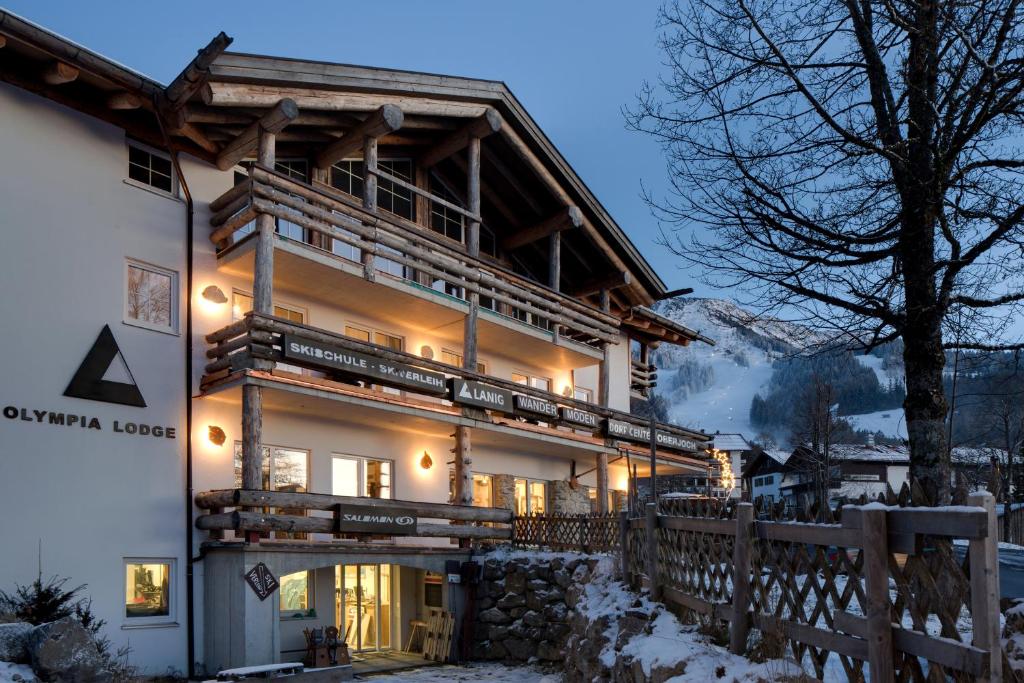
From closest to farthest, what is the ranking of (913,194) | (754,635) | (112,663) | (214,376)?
(754,635), (913,194), (112,663), (214,376)

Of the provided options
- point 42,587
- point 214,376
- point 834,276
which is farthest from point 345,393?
point 834,276

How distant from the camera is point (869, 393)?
16112 centimetres

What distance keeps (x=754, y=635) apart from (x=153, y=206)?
13972 millimetres

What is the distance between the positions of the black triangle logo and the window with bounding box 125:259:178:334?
2.13ft

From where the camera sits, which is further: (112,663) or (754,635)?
(112,663)

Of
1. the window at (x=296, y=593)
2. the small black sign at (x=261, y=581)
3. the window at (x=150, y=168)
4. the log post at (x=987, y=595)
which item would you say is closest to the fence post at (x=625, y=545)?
the small black sign at (x=261, y=581)

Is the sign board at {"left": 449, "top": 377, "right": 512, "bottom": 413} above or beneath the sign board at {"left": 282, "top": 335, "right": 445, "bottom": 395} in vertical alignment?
beneath

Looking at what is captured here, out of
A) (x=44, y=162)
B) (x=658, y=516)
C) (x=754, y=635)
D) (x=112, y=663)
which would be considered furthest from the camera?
(x=44, y=162)

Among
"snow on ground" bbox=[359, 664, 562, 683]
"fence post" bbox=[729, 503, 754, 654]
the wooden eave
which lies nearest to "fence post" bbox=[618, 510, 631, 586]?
"snow on ground" bbox=[359, 664, 562, 683]

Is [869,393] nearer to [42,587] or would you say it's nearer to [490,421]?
[490,421]

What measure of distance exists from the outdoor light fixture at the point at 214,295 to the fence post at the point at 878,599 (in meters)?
14.9

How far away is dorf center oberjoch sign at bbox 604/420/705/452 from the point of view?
86.6ft

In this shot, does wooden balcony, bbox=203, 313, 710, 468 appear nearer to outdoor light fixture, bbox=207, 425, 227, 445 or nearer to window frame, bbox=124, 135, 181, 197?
outdoor light fixture, bbox=207, 425, 227, 445

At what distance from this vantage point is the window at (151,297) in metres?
17.4
